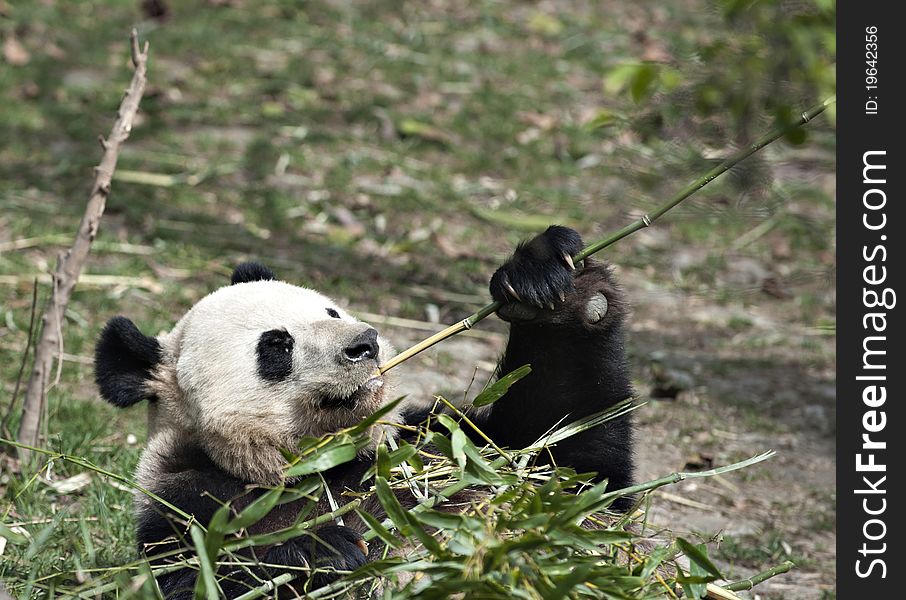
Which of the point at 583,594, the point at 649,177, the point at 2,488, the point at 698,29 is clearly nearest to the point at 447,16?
the point at 698,29

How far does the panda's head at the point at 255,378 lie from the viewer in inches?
137

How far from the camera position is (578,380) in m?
3.86

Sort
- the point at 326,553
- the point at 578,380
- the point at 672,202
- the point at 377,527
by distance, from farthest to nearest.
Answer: the point at 578,380
the point at 672,202
the point at 326,553
the point at 377,527

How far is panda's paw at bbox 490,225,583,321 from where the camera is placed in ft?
11.7

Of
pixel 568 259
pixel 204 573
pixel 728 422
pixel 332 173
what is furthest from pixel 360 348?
pixel 332 173

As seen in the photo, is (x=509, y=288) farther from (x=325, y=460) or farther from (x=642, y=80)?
(x=642, y=80)

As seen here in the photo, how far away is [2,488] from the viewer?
455 cm

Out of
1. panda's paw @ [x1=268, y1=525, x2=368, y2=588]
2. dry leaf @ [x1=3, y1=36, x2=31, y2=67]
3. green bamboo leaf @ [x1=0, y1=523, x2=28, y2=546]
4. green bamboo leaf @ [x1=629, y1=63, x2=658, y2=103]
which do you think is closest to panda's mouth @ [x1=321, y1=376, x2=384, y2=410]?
panda's paw @ [x1=268, y1=525, x2=368, y2=588]

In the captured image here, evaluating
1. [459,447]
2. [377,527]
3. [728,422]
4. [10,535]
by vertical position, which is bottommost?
[728,422]

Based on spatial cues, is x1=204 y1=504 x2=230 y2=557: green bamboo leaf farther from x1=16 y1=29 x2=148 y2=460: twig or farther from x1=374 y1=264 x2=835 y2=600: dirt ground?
x1=16 y1=29 x2=148 y2=460: twig

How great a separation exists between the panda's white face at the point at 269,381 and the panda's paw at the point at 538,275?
0.49m

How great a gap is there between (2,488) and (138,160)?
4.44 meters

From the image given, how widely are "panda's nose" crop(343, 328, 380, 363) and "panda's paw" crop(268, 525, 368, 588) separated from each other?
58 cm

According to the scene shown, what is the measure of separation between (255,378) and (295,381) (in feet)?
0.47
